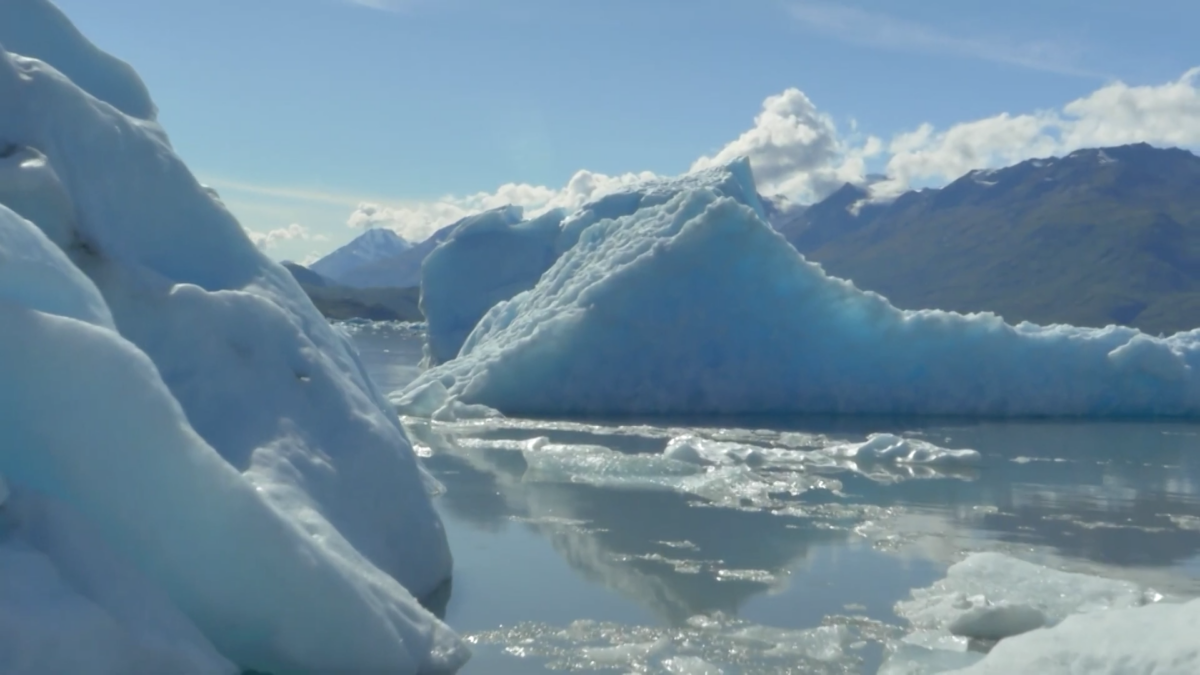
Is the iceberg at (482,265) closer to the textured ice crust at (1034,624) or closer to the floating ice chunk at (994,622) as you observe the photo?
the textured ice crust at (1034,624)

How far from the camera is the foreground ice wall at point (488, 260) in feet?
86.1

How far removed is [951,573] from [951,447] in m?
6.91

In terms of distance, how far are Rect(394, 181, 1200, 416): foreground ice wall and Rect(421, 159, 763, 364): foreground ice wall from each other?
29.5 feet

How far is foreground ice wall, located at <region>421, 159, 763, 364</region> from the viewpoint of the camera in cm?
2623

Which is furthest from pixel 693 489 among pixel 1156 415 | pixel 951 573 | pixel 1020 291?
pixel 1020 291

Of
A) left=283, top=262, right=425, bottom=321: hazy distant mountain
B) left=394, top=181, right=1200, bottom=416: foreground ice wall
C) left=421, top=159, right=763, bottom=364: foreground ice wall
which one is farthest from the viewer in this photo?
left=283, top=262, right=425, bottom=321: hazy distant mountain

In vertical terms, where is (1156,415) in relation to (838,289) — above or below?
below

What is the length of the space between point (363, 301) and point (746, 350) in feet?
199

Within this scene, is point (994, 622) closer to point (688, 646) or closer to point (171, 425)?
point (688, 646)

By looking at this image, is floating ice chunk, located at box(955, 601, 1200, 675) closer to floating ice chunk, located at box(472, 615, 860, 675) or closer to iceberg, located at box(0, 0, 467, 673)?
floating ice chunk, located at box(472, 615, 860, 675)

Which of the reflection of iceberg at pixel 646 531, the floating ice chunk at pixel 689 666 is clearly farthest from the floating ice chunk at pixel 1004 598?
the floating ice chunk at pixel 689 666

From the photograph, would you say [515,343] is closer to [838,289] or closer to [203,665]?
[838,289]

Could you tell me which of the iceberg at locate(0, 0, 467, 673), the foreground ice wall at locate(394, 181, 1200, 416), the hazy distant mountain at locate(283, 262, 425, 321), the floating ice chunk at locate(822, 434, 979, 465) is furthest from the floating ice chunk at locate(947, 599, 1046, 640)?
the hazy distant mountain at locate(283, 262, 425, 321)

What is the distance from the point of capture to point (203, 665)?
3461 mm
